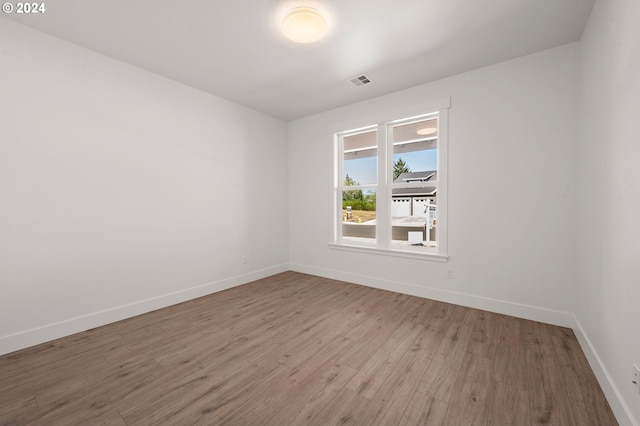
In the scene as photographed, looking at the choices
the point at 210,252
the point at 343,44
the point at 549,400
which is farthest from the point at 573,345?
the point at 210,252

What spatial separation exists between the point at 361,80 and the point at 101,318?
4.16m

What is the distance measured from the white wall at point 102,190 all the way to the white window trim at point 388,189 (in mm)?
1686

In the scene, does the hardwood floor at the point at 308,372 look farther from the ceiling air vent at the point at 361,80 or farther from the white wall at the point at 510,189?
the ceiling air vent at the point at 361,80

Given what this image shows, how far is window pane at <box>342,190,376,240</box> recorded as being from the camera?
168 inches

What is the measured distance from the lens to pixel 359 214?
4469 millimetres

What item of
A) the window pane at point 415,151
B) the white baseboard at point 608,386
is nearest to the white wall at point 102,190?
the window pane at point 415,151

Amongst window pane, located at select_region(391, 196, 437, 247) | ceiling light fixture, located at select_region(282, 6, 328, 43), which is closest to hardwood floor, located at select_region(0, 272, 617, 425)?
window pane, located at select_region(391, 196, 437, 247)

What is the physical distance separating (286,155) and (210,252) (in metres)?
2.36

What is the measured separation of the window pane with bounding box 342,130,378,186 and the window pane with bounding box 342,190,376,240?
213mm

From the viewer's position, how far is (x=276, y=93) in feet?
12.5

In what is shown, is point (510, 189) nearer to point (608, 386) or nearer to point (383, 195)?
point (383, 195)

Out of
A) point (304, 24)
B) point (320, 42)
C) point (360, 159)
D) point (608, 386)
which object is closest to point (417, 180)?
point (360, 159)

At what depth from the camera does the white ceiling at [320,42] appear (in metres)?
2.16

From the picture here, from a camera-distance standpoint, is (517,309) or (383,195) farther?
(383,195)
